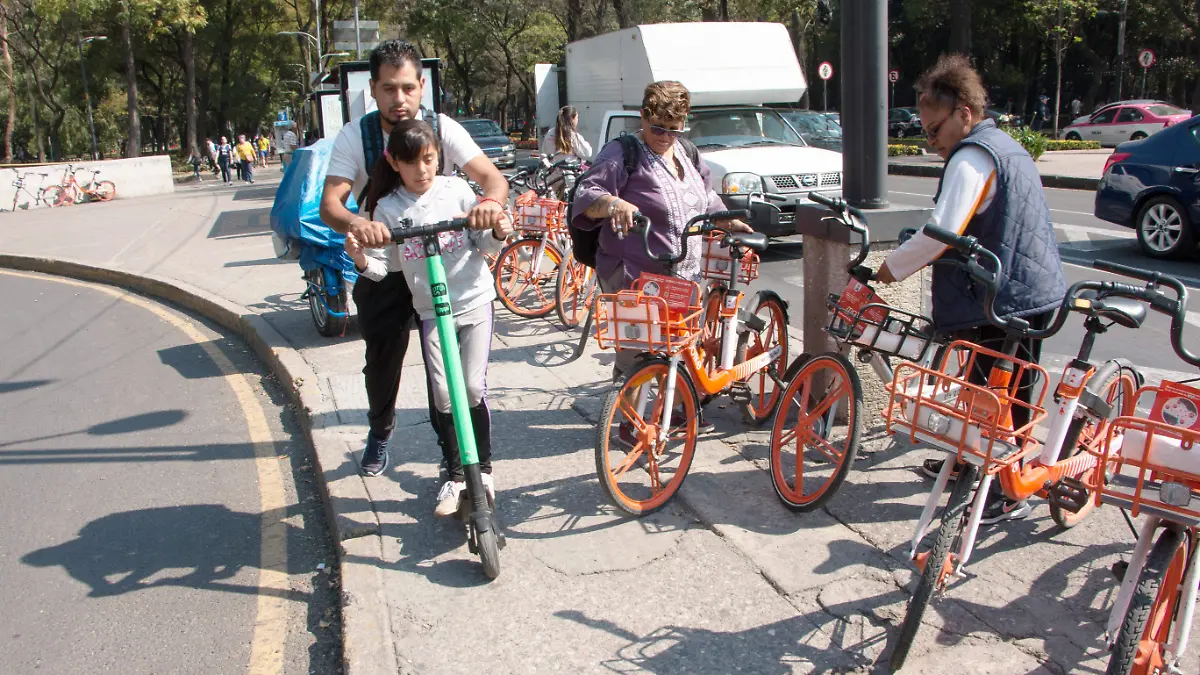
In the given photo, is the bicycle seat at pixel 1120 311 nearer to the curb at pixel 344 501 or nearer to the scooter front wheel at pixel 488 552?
the scooter front wheel at pixel 488 552

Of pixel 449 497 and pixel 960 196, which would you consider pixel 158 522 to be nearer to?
pixel 449 497

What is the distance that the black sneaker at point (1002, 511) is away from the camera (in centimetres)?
384

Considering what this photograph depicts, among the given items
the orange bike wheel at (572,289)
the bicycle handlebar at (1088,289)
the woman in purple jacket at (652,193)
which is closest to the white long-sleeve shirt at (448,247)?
the woman in purple jacket at (652,193)

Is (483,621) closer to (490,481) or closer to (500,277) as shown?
(490,481)

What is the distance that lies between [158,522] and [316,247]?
324cm

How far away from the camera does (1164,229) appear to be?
10172 mm

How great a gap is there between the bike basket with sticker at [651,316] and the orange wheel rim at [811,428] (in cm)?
53

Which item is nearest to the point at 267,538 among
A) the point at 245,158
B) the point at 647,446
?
the point at 647,446

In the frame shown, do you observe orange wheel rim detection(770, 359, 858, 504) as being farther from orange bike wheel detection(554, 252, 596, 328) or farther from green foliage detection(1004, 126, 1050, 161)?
green foliage detection(1004, 126, 1050, 161)

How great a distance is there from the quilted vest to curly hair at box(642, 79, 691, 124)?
1.22 m

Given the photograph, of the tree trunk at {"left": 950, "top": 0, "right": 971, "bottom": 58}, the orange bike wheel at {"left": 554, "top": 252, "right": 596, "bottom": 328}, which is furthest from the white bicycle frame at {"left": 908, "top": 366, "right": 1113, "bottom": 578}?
the tree trunk at {"left": 950, "top": 0, "right": 971, "bottom": 58}

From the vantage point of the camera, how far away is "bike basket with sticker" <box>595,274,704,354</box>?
386 centimetres

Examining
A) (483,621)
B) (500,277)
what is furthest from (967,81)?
(500,277)

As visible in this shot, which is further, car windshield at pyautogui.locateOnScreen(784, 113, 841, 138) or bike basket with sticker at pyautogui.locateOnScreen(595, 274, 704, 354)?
car windshield at pyautogui.locateOnScreen(784, 113, 841, 138)
